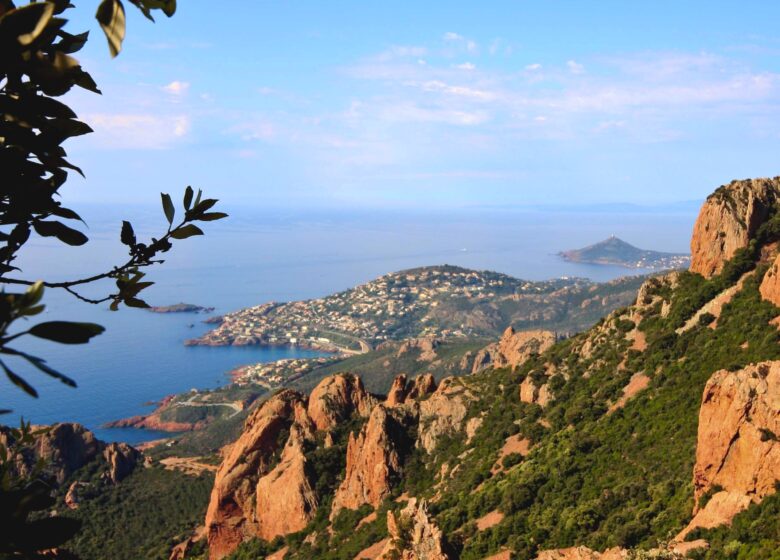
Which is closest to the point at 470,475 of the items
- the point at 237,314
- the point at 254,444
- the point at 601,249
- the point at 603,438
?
the point at 603,438

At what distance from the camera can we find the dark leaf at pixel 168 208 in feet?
6.12

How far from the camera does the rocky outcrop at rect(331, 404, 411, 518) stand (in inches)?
893

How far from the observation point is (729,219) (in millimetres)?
21719

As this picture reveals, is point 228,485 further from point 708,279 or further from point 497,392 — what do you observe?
point 708,279

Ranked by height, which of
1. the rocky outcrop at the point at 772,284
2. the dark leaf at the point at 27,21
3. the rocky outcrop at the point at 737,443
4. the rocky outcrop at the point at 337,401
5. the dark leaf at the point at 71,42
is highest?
the dark leaf at the point at 71,42

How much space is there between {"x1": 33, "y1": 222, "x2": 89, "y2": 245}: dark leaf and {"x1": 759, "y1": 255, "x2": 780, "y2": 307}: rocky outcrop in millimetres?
20247

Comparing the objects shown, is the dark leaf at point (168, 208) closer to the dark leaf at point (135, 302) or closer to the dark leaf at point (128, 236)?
the dark leaf at point (128, 236)

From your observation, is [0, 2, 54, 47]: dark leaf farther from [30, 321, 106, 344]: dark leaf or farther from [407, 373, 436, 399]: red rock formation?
[407, 373, 436, 399]: red rock formation

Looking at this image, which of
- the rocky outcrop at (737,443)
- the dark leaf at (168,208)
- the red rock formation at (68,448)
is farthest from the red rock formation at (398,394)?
the dark leaf at (168,208)

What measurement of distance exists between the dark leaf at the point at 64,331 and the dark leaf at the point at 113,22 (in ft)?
1.82

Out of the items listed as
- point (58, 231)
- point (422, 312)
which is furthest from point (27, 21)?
point (422, 312)

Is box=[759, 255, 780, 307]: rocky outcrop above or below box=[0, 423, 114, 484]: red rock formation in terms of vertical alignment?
above

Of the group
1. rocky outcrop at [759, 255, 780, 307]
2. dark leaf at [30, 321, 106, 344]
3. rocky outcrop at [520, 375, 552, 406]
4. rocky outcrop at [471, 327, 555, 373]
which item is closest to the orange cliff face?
rocky outcrop at [520, 375, 552, 406]

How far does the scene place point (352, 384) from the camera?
1083 inches
